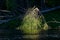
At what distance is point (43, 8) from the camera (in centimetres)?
2895

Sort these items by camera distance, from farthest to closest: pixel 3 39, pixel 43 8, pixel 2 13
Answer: pixel 43 8 → pixel 2 13 → pixel 3 39

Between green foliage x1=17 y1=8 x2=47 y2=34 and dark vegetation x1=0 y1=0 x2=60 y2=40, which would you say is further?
dark vegetation x1=0 y1=0 x2=60 y2=40

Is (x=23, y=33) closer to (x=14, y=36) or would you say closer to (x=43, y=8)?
(x=14, y=36)

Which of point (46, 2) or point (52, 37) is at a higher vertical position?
point (46, 2)

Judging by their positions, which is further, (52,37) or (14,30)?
(14,30)

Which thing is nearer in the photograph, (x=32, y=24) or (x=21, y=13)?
(x=32, y=24)

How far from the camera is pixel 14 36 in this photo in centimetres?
1847

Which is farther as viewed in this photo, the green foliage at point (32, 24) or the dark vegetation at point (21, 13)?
the dark vegetation at point (21, 13)

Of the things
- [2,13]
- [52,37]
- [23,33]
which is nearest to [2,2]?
[2,13]

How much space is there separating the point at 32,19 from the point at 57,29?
1.85 meters

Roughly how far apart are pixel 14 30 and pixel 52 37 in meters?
3.56

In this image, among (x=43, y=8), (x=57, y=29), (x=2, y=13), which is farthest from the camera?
(x=43, y=8)

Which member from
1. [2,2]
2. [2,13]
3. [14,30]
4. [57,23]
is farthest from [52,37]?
[2,2]

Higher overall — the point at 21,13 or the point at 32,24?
the point at 21,13
